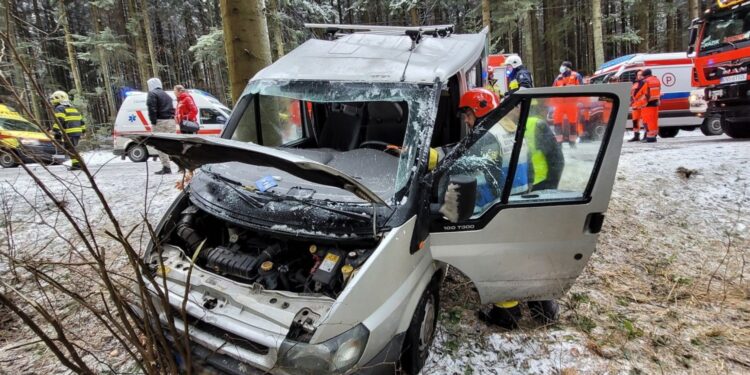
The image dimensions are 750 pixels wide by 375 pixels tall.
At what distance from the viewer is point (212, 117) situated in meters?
11.7

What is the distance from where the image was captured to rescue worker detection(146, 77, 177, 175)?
738 cm

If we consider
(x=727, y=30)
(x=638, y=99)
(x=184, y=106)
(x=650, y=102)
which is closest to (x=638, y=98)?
(x=638, y=99)

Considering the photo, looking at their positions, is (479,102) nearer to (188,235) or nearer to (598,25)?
(188,235)

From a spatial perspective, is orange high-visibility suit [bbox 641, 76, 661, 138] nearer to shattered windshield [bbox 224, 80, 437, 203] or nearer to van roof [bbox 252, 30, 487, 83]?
van roof [bbox 252, 30, 487, 83]


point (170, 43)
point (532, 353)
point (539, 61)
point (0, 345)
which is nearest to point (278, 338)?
point (532, 353)

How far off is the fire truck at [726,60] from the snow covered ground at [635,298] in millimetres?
2342

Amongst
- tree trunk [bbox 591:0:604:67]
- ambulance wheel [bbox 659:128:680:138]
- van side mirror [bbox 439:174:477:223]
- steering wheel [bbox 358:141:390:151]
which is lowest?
ambulance wheel [bbox 659:128:680:138]

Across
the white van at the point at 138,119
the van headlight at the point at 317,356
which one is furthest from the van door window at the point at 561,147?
the white van at the point at 138,119

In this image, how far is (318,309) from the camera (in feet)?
6.73

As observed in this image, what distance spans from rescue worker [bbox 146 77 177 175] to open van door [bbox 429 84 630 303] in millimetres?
6438

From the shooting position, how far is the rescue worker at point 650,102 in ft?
28.4

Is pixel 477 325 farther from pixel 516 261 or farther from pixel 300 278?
pixel 300 278

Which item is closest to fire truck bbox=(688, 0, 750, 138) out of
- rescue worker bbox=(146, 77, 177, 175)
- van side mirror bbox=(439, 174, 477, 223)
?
van side mirror bbox=(439, 174, 477, 223)

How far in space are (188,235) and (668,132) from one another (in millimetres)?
13030
